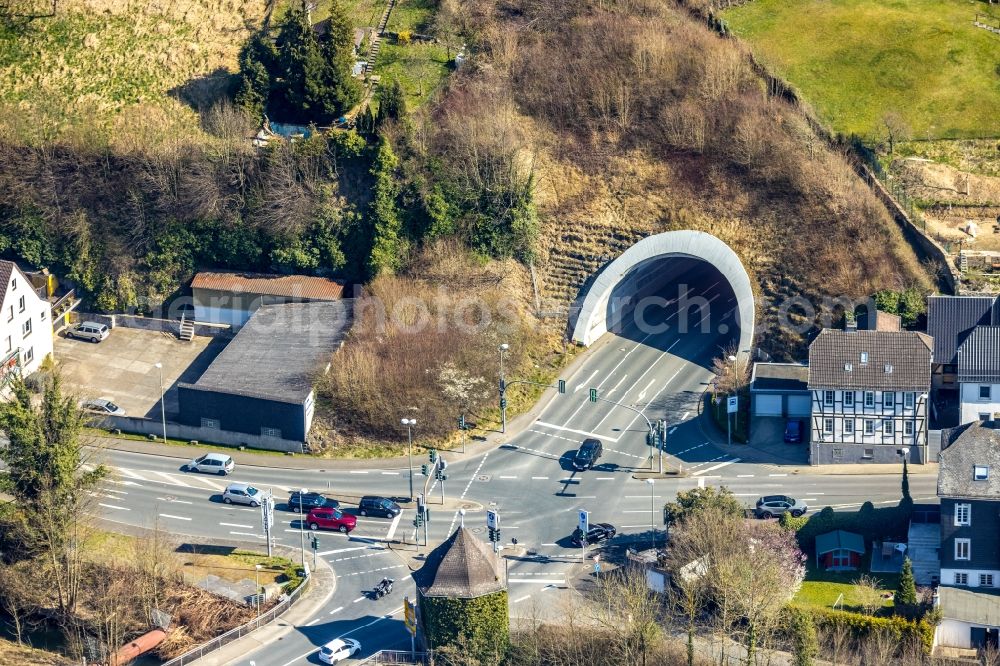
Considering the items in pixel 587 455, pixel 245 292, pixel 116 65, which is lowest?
pixel 587 455

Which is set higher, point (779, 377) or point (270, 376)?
point (270, 376)

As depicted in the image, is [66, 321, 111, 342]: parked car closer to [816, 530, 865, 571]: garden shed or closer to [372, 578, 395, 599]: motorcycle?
[372, 578, 395, 599]: motorcycle

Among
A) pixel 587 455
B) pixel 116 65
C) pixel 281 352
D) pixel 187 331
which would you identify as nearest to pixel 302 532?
pixel 281 352

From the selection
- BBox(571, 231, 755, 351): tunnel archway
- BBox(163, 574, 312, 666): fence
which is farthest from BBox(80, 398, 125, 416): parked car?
BBox(571, 231, 755, 351): tunnel archway

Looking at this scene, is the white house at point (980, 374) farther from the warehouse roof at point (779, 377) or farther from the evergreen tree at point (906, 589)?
the evergreen tree at point (906, 589)

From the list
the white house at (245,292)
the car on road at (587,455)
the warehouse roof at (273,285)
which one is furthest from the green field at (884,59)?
the white house at (245,292)

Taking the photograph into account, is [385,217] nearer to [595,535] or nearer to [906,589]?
[595,535]
